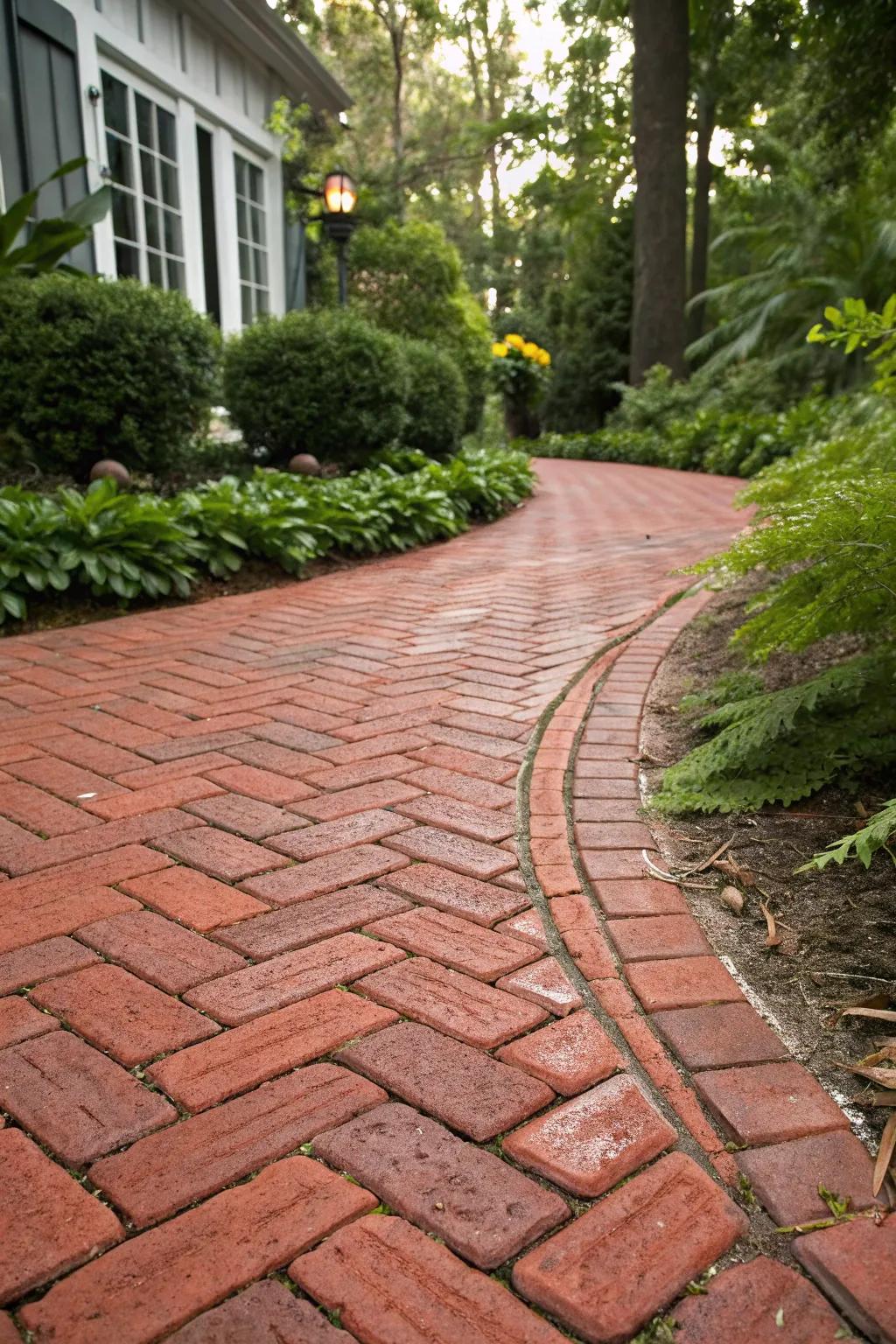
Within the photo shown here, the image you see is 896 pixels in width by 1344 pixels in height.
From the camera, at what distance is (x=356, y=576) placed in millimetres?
5152

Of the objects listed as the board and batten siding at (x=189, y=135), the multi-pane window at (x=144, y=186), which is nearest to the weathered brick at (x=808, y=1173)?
the board and batten siding at (x=189, y=135)

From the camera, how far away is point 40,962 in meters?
1.66

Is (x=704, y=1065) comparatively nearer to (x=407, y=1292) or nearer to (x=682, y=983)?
(x=682, y=983)

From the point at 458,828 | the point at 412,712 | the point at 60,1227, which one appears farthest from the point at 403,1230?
the point at 412,712

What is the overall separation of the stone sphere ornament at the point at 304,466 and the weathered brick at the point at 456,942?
558 cm

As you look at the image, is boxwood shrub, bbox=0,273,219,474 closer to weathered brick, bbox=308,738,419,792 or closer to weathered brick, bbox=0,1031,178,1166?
weathered brick, bbox=308,738,419,792

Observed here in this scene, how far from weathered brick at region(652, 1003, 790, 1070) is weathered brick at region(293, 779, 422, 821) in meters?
0.94

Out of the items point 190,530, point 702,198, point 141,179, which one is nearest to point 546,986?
point 190,530

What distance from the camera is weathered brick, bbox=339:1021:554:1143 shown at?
1299mm

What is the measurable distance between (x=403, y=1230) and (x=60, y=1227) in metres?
0.38

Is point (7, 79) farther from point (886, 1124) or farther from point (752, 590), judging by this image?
point (886, 1124)

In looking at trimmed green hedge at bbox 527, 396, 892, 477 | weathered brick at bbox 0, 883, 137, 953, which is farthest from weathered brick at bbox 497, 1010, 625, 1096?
trimmed green hedge at bbox 527, 396, 892, 477

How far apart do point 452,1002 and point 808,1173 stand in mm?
546

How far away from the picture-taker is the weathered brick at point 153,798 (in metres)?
2.28
